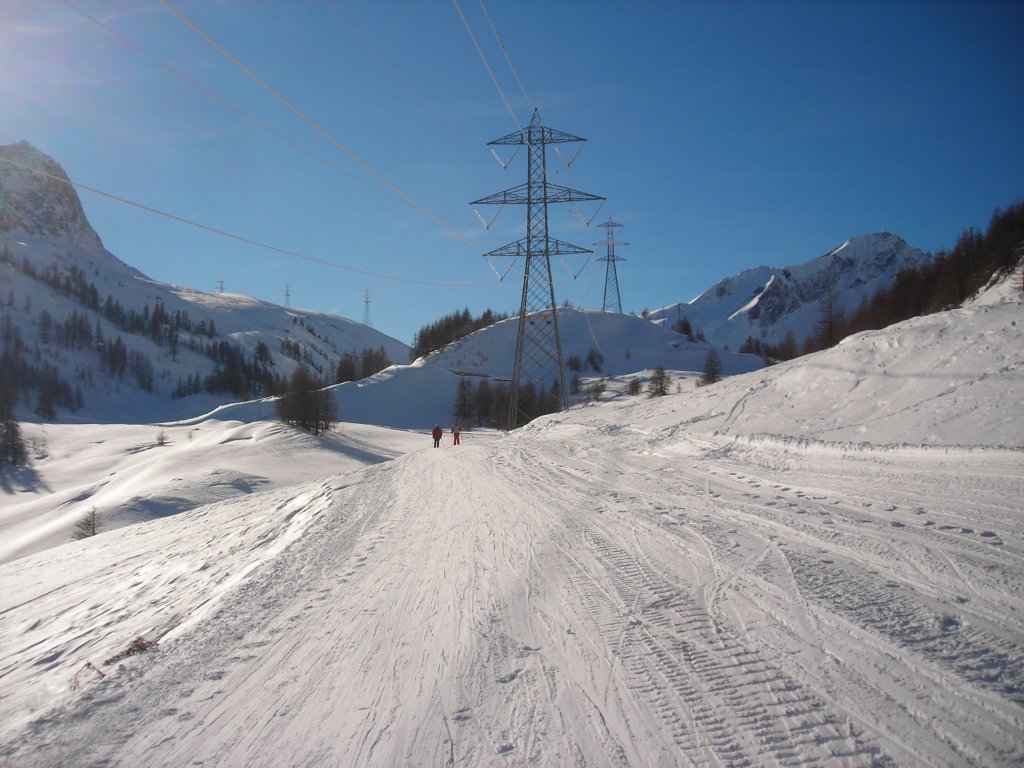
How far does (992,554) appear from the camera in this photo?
524 centimetres

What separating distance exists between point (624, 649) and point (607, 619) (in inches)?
21.1

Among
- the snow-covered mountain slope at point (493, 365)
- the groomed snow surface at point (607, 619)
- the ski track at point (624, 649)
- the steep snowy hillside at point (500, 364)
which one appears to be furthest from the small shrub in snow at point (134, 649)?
the steep snowy hillside at point (500, 364)

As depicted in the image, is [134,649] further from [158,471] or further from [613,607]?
[158,471]

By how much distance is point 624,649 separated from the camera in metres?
4.26

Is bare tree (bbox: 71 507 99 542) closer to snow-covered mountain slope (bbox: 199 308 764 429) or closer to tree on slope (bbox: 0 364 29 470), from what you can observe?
tree on slope (bbox: 0 364 29 470)

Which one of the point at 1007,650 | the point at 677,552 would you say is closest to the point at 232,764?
the point at 677,552

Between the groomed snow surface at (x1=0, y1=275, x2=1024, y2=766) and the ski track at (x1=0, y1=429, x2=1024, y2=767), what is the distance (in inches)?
0.9

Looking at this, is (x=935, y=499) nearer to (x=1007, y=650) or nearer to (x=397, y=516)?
(x=1007, y=650)

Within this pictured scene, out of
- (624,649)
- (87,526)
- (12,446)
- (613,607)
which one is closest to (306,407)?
(87,526)

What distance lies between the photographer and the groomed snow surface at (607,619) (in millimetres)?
3363

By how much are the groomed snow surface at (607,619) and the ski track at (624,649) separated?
23mm

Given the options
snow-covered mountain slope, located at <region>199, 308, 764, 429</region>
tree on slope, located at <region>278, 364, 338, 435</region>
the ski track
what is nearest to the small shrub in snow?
the ski track

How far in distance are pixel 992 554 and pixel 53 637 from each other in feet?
34.1

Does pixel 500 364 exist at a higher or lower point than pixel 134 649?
higher
